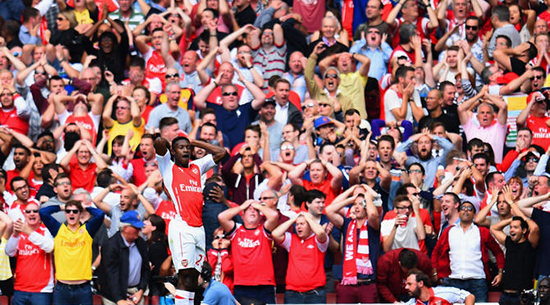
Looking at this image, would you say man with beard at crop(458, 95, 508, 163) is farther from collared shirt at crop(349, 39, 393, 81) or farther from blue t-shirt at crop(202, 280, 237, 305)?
blue t-shirt at crop(202, 280, 237, 305)

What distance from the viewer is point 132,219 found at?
1728cm

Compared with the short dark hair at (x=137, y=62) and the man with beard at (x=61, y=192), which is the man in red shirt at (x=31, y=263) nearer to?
the man with beard at (x=61, y=192)

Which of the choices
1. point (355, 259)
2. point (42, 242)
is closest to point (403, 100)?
point (355, 259)

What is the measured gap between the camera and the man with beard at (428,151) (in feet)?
62.3

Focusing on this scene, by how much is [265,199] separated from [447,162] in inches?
124

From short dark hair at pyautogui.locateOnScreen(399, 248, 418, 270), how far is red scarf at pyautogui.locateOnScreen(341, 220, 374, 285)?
554 millimetres

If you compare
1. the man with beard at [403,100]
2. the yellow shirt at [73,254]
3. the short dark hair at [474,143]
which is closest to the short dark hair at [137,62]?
the man with beard at [403,100]

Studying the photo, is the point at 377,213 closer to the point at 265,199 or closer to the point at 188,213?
the point at 265,199

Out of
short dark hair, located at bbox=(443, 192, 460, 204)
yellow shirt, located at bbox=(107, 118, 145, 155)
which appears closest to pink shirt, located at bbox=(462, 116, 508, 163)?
short dark hair, located at bbox=(443, 192, 460, 204)

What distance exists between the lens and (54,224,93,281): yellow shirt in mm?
17125

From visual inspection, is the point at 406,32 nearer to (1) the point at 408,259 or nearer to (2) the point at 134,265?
(1) the point at 408,259

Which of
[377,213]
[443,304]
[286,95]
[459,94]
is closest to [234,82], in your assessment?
[286,95]

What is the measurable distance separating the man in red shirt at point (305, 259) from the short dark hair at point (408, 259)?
3.68 ft

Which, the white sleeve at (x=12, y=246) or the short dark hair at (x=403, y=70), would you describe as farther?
the short dark hair at (x=403, y=70)
